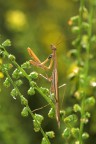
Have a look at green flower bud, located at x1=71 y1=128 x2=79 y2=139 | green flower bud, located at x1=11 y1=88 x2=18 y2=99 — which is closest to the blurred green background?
green flower bud, located at x1=71 y1=128 x2=79 y2=139

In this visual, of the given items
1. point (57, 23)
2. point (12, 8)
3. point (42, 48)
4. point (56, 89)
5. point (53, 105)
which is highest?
point (12, 8)

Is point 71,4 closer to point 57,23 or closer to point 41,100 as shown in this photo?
point 57,23

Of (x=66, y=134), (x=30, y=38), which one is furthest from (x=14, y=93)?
(x=30, y=38)

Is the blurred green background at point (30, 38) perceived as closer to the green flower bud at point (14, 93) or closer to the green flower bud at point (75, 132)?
the green flower bud at point (75, 132)

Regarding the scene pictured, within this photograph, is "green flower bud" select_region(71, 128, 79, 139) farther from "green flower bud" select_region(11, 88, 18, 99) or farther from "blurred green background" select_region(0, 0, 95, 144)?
"blurred green background" select_region(0, 0, 95, 144)

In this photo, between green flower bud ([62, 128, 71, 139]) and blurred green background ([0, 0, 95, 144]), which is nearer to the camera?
green flower bud ([62, 128, 71, 139])

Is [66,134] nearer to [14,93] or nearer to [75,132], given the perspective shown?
[75,132]

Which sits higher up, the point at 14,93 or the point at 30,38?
the point at 30,38

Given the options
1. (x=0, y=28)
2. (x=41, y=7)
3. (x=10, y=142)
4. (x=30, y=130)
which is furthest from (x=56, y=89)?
(x=41, y=7)
